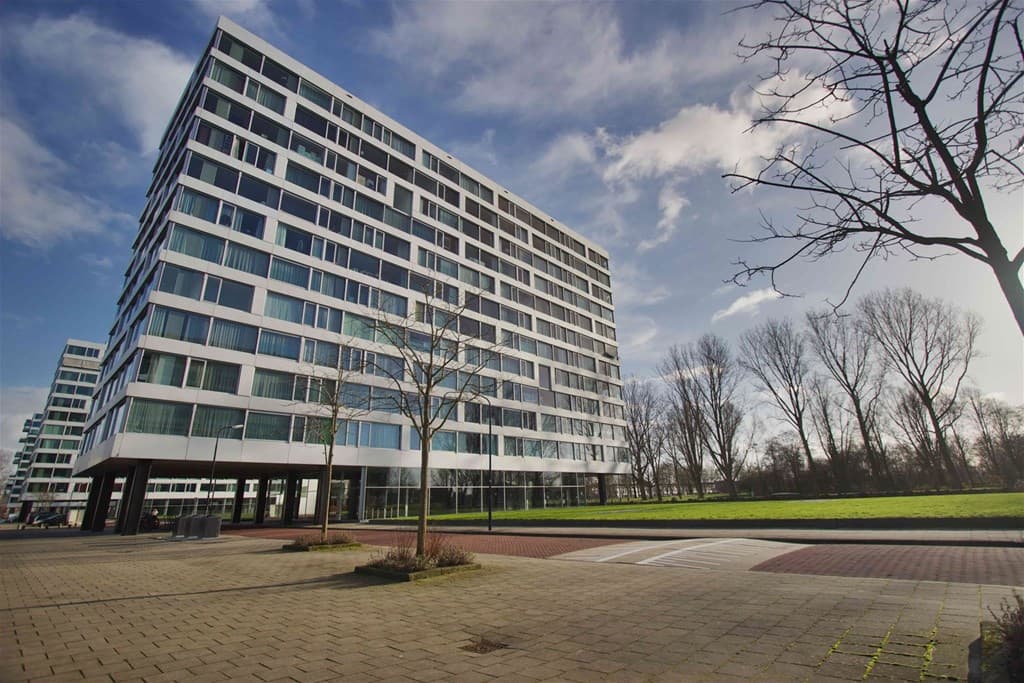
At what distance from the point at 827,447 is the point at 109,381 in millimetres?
60447

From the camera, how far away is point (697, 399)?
5050 cm

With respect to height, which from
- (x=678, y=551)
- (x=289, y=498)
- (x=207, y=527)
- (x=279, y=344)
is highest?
(x=279, y=344)

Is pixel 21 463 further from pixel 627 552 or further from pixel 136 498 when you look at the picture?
pixel 627 552

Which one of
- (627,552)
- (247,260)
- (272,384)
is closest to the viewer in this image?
(627,552)

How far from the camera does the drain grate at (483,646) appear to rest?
4.83m

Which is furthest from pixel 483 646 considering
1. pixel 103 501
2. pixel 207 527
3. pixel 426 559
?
pixel 103 501

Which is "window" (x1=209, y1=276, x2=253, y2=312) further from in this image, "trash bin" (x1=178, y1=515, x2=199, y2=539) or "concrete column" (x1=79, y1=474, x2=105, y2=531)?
"concrete column" (x1=79, y1=474, x2=105, y2=531)

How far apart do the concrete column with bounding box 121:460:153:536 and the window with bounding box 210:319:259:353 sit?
7775mm

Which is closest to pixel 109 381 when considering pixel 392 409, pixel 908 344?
pixel 392 409

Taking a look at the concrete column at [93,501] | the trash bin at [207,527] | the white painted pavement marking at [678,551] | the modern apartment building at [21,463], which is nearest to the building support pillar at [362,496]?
the trash bin at [207,527]

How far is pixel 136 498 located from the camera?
89.6ft

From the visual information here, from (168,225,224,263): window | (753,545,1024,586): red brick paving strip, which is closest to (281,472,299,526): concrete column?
(168,225,224,263): window

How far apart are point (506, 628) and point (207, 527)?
76.9ft

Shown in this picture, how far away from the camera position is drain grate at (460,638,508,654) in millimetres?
4828
